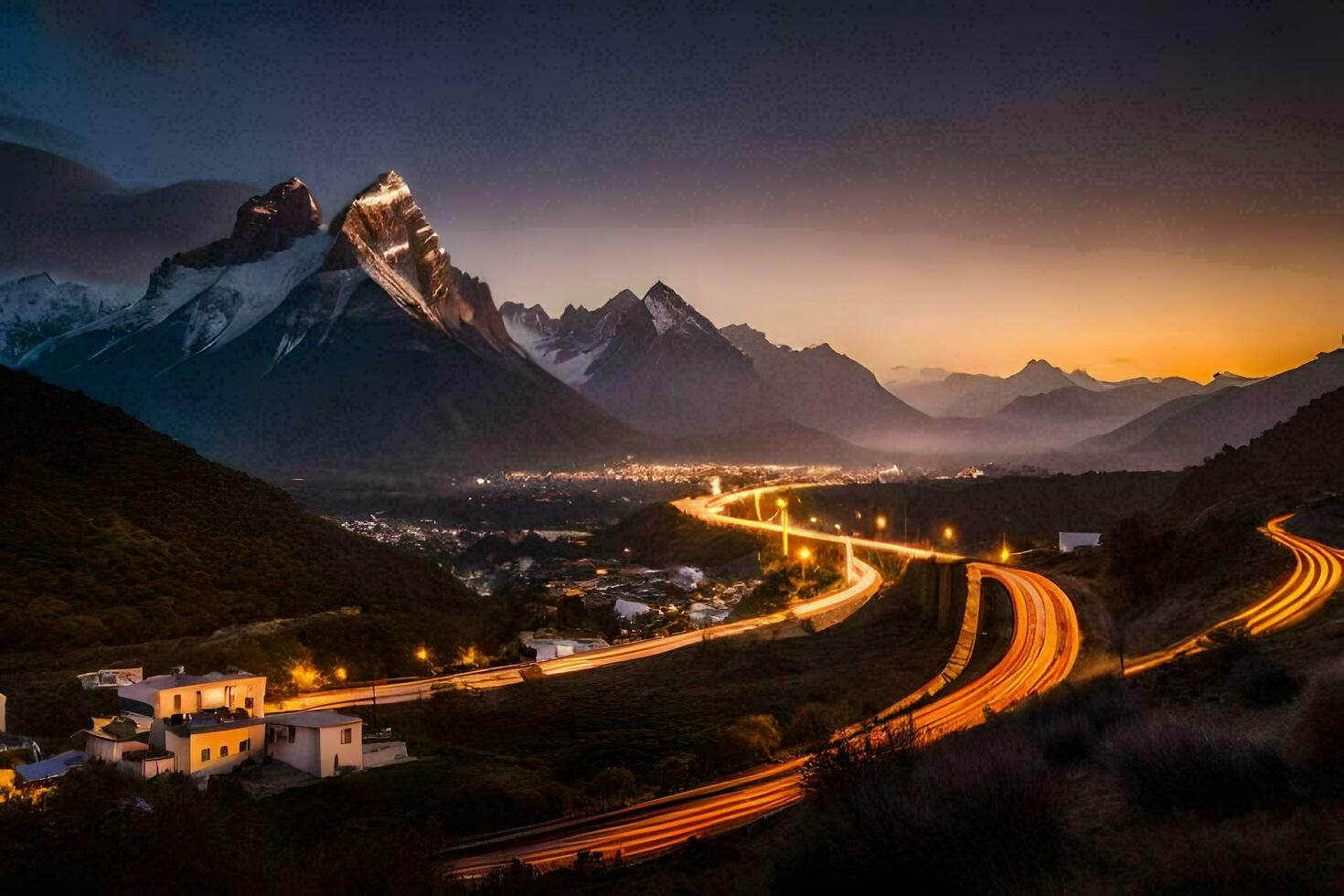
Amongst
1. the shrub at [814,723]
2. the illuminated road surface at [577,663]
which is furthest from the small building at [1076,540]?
the shrub at [814,723]

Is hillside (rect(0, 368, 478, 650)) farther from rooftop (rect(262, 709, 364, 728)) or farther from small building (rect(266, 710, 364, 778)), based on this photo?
small building (rect(266, 710, 364, 778))

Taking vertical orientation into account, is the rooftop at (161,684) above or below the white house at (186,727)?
above

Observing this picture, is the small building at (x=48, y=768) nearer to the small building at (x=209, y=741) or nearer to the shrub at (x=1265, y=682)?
the small building at (x=209, y=741)

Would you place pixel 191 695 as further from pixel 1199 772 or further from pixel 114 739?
pixel 1199 772

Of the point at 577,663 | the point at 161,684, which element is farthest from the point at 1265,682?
the point at 577,663

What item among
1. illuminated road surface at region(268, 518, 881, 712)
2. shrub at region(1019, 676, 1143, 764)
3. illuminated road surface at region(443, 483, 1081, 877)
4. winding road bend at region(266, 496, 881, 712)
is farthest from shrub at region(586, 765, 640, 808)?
winding road bend at region(266, 496, 881, 712)

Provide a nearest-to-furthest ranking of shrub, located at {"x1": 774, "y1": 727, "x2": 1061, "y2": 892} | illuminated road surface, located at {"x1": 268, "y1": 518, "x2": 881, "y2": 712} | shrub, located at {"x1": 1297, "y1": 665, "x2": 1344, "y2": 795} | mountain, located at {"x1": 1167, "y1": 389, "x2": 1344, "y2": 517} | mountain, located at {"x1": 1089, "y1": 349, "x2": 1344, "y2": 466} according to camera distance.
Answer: shrub, located at {"x1": 774, "y1": 727, "x2": 1061, "y2": 892}
shrub, located at {"x1": 1297, "y1": 665, "x2": 1344, "y2": 795}
illuminated road surface, located at {"x1": 268, "y1": 518, "x2": 881, "y2": 712}
mountain, located at {"x1": 1167, "y1": 389, "x2": 1344, "y2": 517}
mountain, located at {"x1": 1089, "y1": 349, "x2": 1344, "y2": 466}

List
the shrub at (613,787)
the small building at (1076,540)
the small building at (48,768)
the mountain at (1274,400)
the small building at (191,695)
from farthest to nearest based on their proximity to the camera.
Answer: the mountain at (1274,400)
the small building at (1076,540)
the small building at (191,695)
the shrub at (613,787)
the small building at (48,768)
